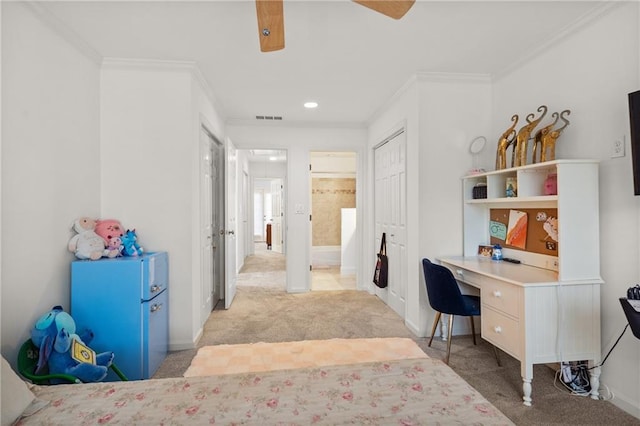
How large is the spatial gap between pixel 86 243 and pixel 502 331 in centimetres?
296

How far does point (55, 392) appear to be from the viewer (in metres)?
1.31

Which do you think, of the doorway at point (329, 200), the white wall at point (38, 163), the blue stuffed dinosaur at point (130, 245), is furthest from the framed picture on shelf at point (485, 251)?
the doorway at point (329, 200)

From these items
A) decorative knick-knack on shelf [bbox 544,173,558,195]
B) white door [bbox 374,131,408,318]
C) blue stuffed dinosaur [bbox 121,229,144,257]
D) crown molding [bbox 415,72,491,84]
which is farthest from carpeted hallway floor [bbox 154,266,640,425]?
crown molding [bbox 415,72,491,84]

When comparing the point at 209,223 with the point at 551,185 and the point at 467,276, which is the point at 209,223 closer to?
the point at 467,276

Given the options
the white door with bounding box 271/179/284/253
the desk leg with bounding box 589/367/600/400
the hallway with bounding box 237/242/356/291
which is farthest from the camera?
the white door with bounding box 271/179/284/253

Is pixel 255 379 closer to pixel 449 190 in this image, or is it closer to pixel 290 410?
pixel 290 410

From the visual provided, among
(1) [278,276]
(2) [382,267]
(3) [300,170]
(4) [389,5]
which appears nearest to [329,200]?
(1) [278,276]

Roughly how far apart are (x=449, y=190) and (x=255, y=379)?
248 cm

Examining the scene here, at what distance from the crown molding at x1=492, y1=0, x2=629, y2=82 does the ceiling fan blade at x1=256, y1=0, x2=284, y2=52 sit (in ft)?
6.55

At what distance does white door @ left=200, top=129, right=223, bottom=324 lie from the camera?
324 cm

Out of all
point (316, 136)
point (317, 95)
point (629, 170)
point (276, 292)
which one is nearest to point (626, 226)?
point (629, 170)

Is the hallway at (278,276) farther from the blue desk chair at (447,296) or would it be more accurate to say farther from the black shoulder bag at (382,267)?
the blue desk chair at (447,296)

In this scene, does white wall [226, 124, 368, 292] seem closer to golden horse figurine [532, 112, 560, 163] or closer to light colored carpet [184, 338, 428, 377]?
light colored carpet [184, 338, 428, 377]

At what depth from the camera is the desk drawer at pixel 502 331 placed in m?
2.09
